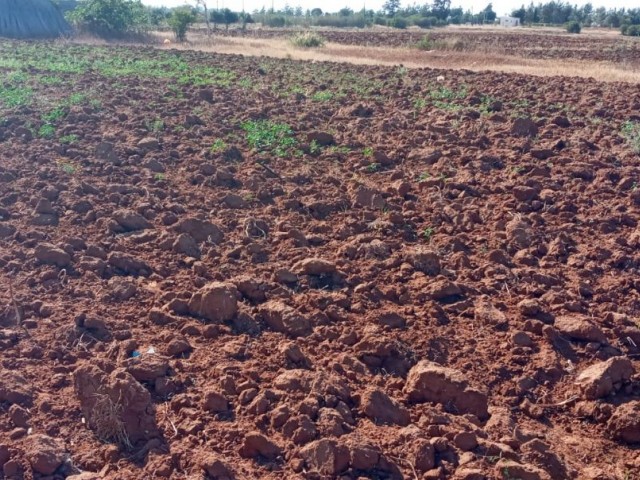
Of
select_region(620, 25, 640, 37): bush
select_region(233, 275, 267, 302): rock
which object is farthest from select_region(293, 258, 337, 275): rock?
select_region(620, 25, 640, 37): bush

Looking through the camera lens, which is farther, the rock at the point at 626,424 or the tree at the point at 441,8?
the tree at the point at 441,8

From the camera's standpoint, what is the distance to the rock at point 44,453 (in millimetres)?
3719

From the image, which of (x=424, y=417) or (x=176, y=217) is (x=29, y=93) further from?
(x=424, y=417)

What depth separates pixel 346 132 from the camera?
428 inches

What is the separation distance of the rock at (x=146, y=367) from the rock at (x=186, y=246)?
193 centimetres

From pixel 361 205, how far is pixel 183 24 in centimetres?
2726

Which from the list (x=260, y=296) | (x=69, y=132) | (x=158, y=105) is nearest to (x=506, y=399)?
(x=260, y=296)

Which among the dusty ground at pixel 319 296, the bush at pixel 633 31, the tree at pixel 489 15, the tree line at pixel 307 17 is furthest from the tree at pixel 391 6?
the dusty ground at pixel 319 296

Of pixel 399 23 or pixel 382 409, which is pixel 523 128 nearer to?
pixel 382 409

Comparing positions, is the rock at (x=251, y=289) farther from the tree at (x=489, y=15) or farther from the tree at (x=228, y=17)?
the tree at (x=489, y=15)

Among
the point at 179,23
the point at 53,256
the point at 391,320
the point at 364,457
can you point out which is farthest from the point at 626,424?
the point at 179,23

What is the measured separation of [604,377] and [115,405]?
10.1 ft

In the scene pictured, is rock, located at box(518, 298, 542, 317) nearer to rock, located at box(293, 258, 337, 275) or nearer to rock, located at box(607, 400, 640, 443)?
rock, located at box(607, 400, 640, 443)

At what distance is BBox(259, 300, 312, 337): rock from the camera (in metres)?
5.21
